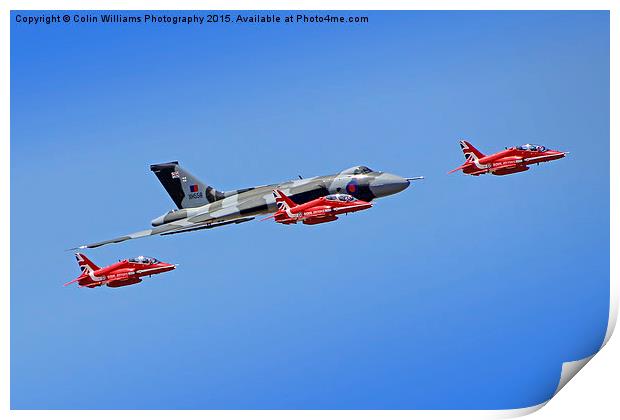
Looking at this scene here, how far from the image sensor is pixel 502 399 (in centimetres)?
2161

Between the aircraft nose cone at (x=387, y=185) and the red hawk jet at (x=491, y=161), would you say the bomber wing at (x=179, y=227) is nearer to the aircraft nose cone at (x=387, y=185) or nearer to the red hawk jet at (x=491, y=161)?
the aircraft nose cone at (x=387, y=185)

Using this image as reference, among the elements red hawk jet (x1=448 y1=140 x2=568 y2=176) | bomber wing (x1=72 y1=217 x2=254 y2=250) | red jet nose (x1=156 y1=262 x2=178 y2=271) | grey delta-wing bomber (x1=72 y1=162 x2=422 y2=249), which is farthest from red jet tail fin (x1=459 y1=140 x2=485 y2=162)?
red jet nose (x1=156 y1=262 x2=178 y2=271)

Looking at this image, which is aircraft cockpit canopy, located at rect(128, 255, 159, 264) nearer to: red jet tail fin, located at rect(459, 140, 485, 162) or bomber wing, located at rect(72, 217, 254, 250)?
bomber wing, located at rect(72, 217, 254, 250)

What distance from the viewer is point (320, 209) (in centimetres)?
2159

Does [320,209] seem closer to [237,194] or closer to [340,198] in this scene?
[340,198]

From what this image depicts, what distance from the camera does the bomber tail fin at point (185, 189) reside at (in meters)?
24.0

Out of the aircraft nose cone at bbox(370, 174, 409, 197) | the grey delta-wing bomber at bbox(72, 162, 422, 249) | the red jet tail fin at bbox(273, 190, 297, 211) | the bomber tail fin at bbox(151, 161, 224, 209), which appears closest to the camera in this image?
the red jet tail fin at bbox(273, 190, 297, 211)

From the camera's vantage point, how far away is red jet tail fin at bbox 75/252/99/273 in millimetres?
21812

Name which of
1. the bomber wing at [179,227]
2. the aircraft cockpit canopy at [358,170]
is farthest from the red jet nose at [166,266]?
the aircraft cockpit canopy at [358,170]

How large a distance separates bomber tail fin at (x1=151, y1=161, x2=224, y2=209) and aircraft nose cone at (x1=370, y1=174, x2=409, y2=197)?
9.74 ft

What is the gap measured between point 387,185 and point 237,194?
282 centimetres

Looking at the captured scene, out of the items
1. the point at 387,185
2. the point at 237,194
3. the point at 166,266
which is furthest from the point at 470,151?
the point at 166,266
